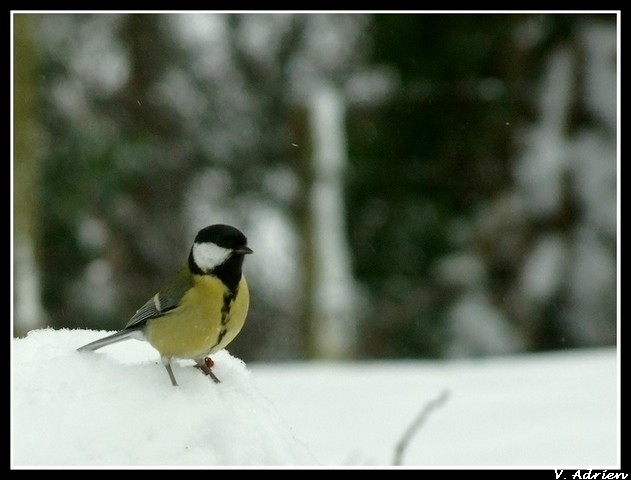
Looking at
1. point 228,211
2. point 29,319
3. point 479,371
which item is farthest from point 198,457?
point 228,211

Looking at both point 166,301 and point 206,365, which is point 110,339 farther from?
point 166,301

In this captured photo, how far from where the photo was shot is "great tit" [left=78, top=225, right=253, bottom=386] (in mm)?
2344

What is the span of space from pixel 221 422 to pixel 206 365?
425mm

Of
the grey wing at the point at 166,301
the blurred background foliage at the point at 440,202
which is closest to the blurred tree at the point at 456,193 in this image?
the blurred background foliage at the point at 440,202

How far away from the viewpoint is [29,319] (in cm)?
652

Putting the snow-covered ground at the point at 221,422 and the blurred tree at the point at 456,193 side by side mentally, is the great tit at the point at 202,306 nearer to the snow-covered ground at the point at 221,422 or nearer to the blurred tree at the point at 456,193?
the snow-covered ground at the point at 221,422

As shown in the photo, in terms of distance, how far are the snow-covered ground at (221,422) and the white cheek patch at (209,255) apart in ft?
0.86

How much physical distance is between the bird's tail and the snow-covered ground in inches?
1.0

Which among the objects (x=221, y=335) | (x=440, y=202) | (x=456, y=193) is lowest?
(x=221, y=335)

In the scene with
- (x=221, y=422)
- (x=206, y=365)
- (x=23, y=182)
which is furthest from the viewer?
(x=23, y=182)

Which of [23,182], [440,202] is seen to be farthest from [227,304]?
[440,202]

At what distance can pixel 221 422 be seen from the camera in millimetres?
1878

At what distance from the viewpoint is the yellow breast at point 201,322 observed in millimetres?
2330

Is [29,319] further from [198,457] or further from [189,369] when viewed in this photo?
[198,457]
